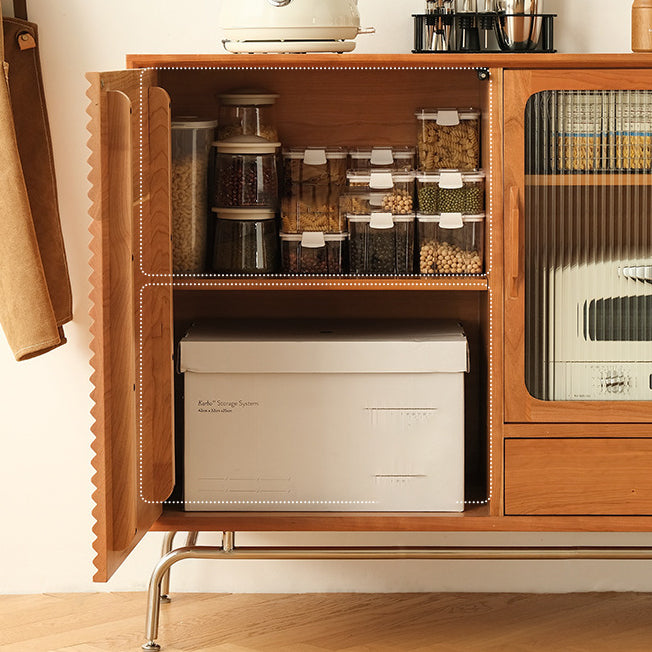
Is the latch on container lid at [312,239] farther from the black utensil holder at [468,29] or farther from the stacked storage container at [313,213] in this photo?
the black utensil holder at [468,29]

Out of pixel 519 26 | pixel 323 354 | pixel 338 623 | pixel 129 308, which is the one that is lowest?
pixel 338 623

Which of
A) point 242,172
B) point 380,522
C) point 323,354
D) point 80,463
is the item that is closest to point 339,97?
point 242,172

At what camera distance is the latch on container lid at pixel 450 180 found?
7.00ft

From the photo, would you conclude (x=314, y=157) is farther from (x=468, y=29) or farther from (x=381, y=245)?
(x=468, y=29)

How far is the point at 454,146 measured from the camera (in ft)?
7.20

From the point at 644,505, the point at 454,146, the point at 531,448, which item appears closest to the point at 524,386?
the point at 531,448

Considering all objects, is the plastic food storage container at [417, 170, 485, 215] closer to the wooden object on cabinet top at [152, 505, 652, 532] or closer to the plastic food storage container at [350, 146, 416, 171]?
the plastic food storage container at [350, 146, 416, 171]

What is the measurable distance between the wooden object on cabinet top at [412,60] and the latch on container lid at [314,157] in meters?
0.24

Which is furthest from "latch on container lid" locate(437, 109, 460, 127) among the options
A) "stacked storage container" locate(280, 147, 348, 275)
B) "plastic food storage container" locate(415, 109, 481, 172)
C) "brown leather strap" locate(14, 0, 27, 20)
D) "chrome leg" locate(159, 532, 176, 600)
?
"chrome leg" locate(159, 532, 176, 600)

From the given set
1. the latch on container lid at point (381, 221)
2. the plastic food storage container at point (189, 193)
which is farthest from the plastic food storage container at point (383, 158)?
the plastic food storage container at point (189, 193)

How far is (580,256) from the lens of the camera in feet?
6.79

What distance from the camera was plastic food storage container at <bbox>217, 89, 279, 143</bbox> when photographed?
223 centimetres

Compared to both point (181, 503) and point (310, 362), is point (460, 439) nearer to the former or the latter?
point (310, 362)

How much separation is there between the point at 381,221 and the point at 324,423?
17.1 inches
